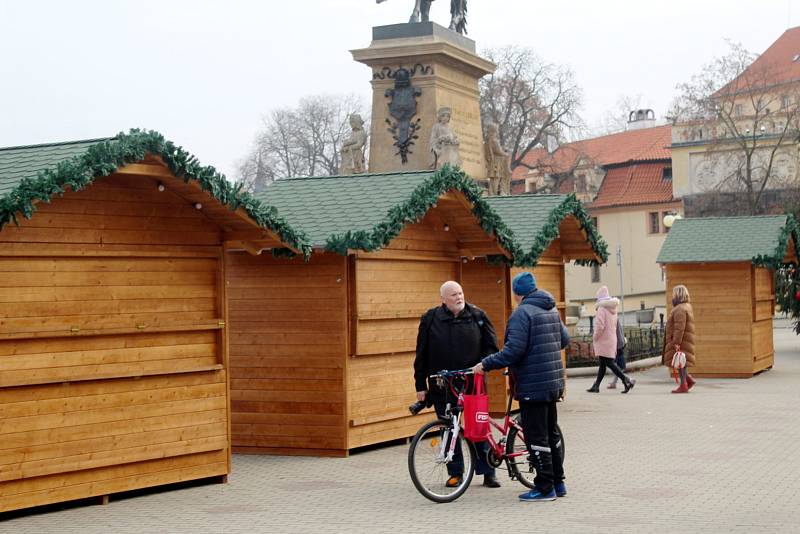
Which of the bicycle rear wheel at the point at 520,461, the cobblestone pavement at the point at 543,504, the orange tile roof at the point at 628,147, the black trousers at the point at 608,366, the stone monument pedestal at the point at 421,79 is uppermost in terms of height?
the orange tile roof at the point at 628,147

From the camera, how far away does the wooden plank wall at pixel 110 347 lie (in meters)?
11.0

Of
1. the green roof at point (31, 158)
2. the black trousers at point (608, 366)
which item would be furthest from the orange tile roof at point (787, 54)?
the green roof at point (31, 158)

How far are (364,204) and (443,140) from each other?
933 cm

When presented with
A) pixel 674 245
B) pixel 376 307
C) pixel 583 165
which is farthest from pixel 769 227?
pixel 583 165

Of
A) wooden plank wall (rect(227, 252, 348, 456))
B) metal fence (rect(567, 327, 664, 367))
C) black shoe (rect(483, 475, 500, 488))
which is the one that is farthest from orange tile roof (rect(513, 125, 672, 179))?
black shoe (rect(483, 475, 500, 488))

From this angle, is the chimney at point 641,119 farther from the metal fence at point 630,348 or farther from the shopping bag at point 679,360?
the shopping bag at point 679,360

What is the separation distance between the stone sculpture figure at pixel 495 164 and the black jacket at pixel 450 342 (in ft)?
49.6

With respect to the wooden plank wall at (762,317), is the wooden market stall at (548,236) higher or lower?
higher

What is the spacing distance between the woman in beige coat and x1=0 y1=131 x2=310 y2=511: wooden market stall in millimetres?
10643

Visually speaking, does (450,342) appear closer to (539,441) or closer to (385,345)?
(539,441)

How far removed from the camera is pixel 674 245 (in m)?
26.3

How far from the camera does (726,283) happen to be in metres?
25.9

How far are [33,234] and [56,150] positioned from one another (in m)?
0.70

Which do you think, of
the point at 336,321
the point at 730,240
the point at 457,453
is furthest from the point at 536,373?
the point at 730,240
